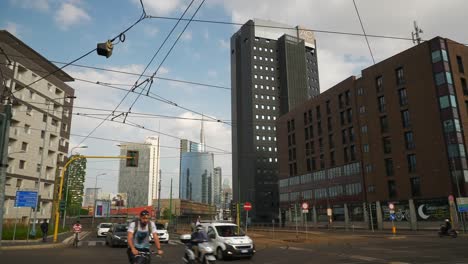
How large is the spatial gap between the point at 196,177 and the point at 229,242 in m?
152

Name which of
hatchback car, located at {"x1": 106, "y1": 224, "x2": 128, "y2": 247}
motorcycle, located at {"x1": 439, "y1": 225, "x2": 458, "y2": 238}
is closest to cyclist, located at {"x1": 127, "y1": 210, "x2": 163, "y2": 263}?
hatchback car, located at {"x1": 106, "y1": 224, "x2": 128, "y2": 247}

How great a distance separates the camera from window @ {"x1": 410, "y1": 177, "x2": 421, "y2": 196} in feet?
164

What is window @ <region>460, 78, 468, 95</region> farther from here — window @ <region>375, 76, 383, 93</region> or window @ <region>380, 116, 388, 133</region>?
window @ <region>375, 76, 383, 93</region>

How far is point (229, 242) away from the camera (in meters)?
15.8

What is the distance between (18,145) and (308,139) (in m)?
51.0

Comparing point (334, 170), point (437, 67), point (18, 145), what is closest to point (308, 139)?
point (334, 170)

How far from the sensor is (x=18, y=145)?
49.3 m

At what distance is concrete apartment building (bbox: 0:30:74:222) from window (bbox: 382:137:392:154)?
144ft

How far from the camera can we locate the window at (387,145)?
55.3 metres

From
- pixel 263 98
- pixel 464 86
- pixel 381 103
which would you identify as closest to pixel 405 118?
pixel 381 103

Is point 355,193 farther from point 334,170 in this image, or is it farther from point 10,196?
point 10,196

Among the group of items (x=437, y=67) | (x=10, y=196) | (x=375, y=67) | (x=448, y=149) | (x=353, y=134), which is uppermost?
(x=375, y=67)

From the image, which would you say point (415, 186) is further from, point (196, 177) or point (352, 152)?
point (196, 177)

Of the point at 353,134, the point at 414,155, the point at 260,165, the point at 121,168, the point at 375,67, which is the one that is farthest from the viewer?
the point at 121,168
